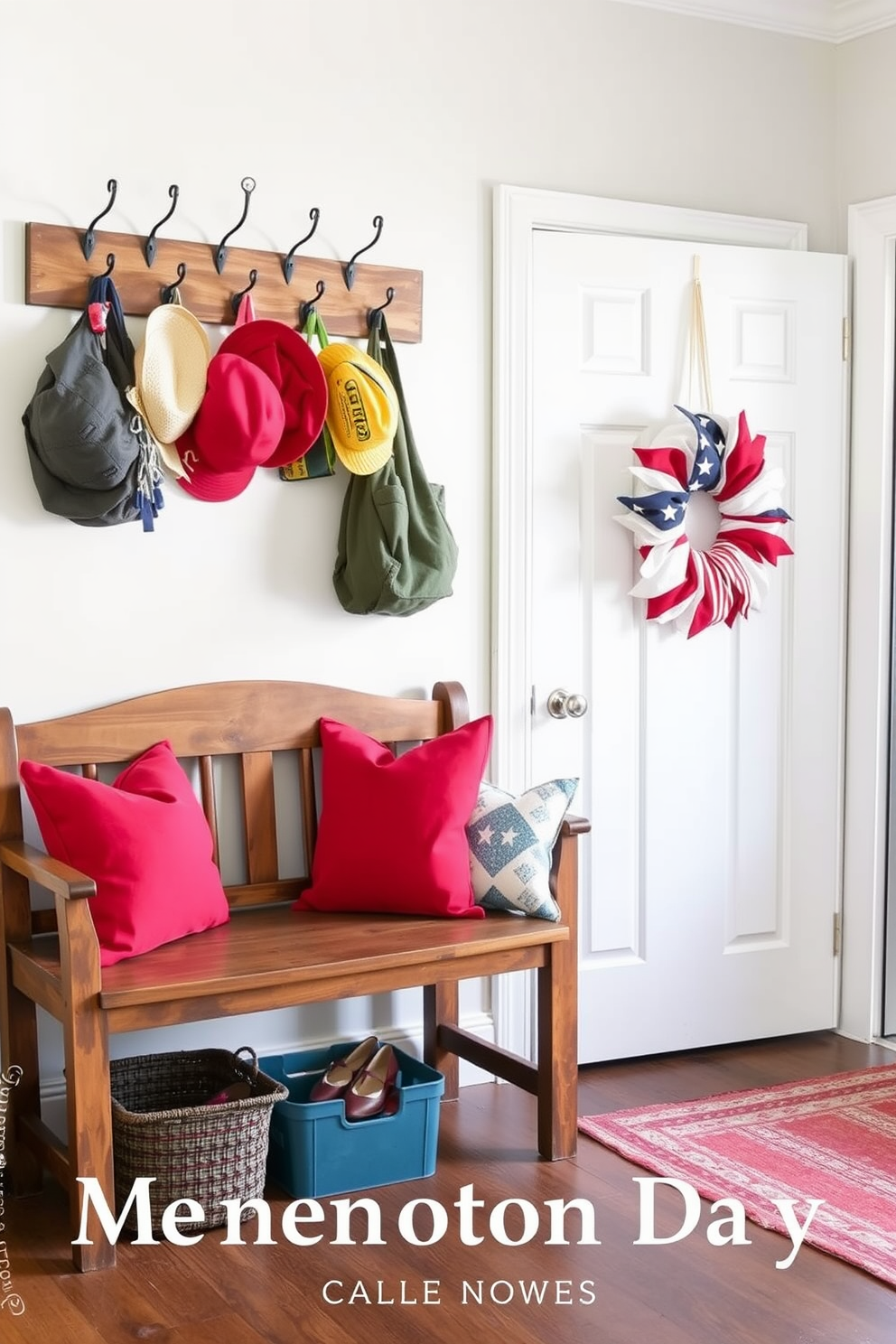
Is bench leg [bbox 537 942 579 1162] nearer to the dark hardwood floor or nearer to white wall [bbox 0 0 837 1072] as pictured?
the dark hardwood floor

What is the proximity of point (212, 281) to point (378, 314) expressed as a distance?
0.36 m

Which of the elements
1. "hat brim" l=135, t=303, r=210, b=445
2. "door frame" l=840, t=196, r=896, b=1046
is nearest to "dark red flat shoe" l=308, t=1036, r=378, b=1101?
"hat brim" l=135, t=303, r=210, b=445

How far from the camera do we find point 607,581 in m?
3.34

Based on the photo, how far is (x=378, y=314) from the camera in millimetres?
3070

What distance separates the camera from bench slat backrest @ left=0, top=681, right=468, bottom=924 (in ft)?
9.07

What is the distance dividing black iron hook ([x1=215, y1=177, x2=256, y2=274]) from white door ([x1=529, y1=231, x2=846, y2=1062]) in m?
0.66

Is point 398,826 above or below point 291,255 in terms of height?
below

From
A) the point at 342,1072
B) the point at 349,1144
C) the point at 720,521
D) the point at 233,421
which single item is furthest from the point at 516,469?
the point at 349,1144

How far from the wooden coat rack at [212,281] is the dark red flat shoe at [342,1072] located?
1448mm

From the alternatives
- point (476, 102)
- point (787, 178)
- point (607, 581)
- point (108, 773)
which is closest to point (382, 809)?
point (108, 773)

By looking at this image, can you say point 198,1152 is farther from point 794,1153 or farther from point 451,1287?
point 794,1153

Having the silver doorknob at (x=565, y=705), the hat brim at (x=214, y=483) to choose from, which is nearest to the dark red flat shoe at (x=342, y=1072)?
the silver doorknob at (x=565, y=705)

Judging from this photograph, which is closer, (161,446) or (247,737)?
(161,446)

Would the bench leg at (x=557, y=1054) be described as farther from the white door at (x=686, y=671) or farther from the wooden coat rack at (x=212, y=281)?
the wooden coat rack at (x=212, y=281)
